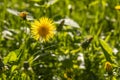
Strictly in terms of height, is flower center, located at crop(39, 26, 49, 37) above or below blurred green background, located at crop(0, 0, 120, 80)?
above

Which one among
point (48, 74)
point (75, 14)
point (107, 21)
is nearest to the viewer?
point (48, 74)

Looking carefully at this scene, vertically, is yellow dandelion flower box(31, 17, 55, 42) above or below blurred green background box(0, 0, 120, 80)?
above

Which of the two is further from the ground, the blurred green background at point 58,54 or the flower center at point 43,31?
the flower center at point 43,31

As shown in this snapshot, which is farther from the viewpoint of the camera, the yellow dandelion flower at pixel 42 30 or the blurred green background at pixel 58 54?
the yellow dandelion flower at pixel 42 30

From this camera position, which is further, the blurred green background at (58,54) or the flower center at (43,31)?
the flower center at (43,31)

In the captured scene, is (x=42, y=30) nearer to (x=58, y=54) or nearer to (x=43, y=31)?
(x=43, y=31)

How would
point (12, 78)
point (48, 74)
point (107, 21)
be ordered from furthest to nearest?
point (107, 21)
point (48, 74)
point (12, 78)

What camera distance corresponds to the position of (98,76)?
1.61 metres

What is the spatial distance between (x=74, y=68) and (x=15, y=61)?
1.18 ft

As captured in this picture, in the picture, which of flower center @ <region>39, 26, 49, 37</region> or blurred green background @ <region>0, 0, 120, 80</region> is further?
flower center @ <region>39, 26, 49, 37</region>

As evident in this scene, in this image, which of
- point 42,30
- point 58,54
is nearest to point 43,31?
point 42,30

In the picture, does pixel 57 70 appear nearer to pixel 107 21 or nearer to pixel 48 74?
pixel 48 74

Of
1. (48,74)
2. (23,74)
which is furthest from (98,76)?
(23,74)

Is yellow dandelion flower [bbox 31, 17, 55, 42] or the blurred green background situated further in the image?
yellow dandelion flower [bbox 31, 17, 55, 42]
